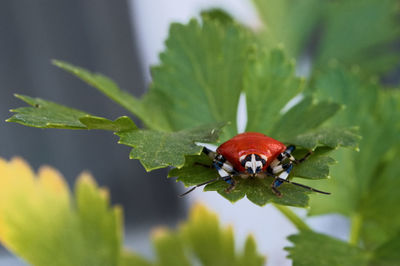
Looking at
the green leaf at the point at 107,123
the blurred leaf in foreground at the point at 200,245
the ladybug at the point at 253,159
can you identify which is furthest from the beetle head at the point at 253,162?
the blurred leaf in foreground at the point at 200,245

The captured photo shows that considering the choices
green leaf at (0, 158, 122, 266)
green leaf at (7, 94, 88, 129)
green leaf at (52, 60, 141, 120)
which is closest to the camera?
green leaf at (7, 94, 88, 129)

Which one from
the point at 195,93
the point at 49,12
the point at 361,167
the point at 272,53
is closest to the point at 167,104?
the point at 195,93

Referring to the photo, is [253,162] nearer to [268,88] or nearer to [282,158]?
[282,158]

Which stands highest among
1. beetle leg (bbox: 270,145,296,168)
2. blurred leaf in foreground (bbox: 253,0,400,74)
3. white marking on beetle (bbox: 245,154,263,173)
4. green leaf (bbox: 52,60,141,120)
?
blurred leaf in foreground (bbox: 253,0,400,74)

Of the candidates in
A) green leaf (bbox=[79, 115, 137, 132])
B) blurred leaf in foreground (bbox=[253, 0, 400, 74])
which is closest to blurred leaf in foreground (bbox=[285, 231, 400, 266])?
green leaf (bbox=[79, 115, 137, 132])

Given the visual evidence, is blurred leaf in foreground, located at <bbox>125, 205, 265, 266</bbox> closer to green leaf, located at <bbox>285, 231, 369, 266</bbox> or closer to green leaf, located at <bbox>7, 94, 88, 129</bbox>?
green leaf, located at <bbox>285, 231, 369, 266</bbox>

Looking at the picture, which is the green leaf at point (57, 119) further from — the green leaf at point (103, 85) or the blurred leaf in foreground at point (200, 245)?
the blurred leaf in foreground at point (200, 245)

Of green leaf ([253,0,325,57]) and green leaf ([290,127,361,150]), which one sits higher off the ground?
green leaf ([253,0,325,57])
